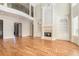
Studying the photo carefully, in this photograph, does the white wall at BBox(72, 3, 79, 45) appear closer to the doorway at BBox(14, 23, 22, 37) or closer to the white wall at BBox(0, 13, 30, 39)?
the white wall at BBox(0, 13, 30, 39)

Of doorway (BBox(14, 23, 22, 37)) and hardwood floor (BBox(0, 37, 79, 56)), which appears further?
doorway (BBox(14, 23, 22, 37))

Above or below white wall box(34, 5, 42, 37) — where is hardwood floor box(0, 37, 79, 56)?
below

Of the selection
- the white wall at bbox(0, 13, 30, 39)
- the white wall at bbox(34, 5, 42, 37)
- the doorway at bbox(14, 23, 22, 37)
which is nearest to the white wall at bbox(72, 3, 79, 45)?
the white wall at bbox(34, 5, 42, 37)

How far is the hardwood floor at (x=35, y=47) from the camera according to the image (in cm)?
303

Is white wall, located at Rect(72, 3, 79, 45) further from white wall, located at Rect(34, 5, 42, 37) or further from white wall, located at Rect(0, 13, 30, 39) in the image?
white wall, located at Rect(0, 13, 30, 39)

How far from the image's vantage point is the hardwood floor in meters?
3.03

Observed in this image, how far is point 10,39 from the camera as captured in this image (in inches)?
124

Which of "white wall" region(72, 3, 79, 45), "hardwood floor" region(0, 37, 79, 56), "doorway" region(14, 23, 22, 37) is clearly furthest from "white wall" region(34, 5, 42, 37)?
"white wall" region(72, 3, 79, 45)

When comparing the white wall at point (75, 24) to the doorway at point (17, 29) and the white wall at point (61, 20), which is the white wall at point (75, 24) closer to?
the white wall at point (61, 20)

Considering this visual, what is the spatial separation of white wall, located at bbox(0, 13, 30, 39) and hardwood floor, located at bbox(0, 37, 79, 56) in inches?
6.4

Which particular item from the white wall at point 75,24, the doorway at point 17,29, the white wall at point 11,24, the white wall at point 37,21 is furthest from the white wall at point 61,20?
the doorway at point 17,29

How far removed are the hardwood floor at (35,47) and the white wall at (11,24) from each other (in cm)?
16

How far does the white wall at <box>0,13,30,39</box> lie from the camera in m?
3.19

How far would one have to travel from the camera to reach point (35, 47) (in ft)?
10.3
